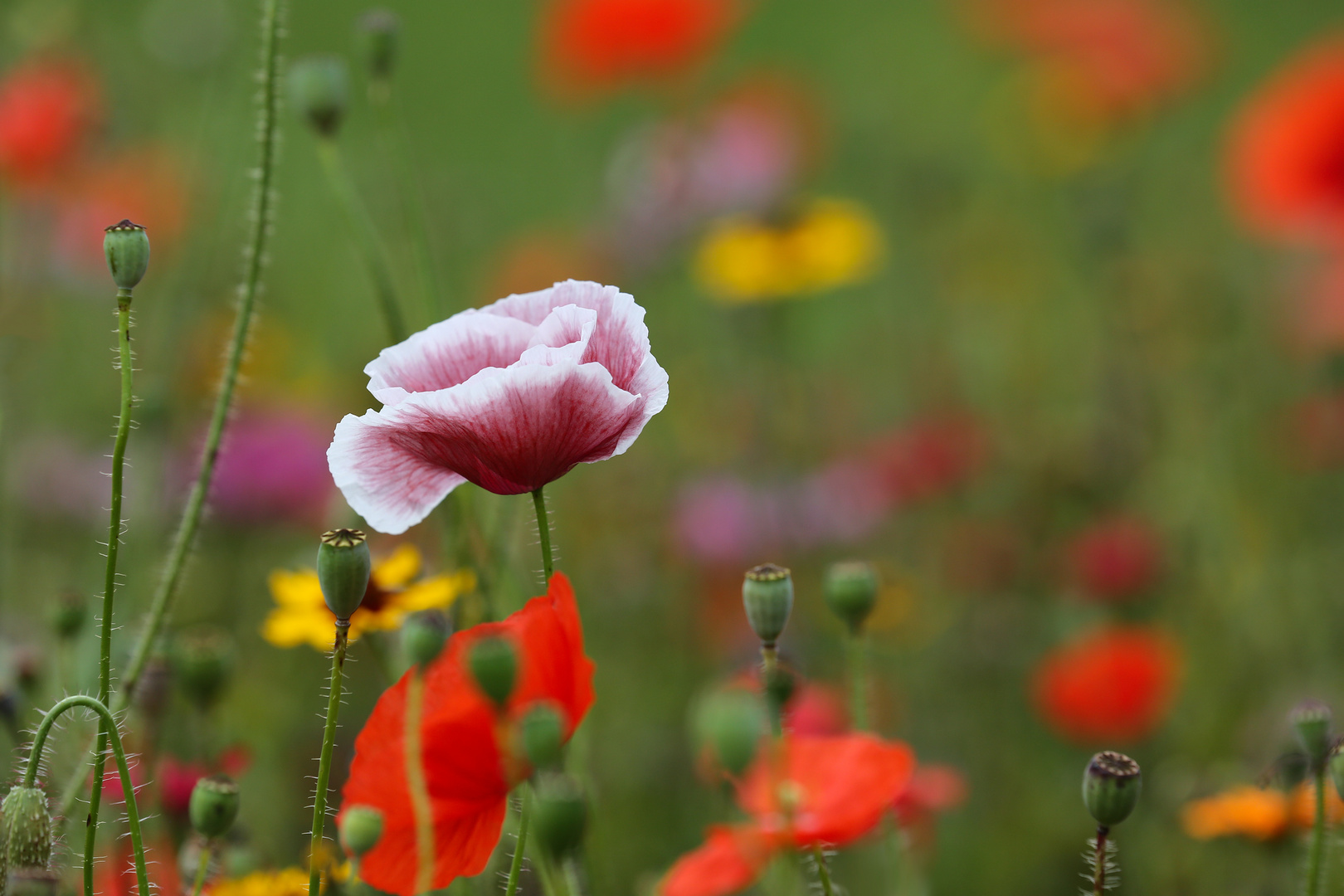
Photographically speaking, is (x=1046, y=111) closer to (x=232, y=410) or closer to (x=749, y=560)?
(x=749, y=560)

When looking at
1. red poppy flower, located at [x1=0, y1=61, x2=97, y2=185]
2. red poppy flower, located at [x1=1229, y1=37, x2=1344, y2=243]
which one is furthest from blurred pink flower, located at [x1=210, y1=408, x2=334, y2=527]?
red poppy flower, located at [x1=1229, y1=37, x2=1344, y2=243]

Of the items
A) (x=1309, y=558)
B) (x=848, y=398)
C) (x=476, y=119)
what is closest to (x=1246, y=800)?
(x=1309, y=558)

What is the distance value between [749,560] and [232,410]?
4.20 feet

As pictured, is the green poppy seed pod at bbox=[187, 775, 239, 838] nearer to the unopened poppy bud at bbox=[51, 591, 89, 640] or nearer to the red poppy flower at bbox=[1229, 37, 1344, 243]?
the unopened poppy bud at bbox=[51, 591, 89, 640]

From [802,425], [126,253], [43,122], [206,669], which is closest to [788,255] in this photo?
[802,425]

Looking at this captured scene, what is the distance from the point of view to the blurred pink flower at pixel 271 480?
184cm

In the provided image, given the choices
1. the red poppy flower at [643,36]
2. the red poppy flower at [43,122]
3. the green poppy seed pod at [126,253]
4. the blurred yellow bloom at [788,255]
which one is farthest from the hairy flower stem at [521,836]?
the red poppy flower at [643,36]

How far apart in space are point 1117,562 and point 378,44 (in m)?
1.14

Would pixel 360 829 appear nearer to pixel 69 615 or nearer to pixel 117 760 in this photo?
pixel 117 760

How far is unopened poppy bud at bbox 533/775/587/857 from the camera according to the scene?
0.52m

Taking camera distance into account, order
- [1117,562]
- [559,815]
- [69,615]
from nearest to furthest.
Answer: [559,815]
[69,615]
[1117,562]

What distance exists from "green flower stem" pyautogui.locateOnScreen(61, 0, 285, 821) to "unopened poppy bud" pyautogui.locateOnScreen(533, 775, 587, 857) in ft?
1.13

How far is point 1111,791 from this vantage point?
2.26ft

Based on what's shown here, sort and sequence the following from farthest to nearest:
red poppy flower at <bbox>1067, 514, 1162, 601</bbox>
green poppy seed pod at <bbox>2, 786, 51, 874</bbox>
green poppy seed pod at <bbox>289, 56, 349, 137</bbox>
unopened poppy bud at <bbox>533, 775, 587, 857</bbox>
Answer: red poppy flower at <bbox>1067, 514, 1162, 601</bbox> → green poppy seed pod at <bbox>289, 56, 349, 137</bbox> → green poppy seed pod at <bbox>2, 786, 51, 874</bbox> → unopened poppy bud at <bbox>533, 775, 587, 857</bbox>
